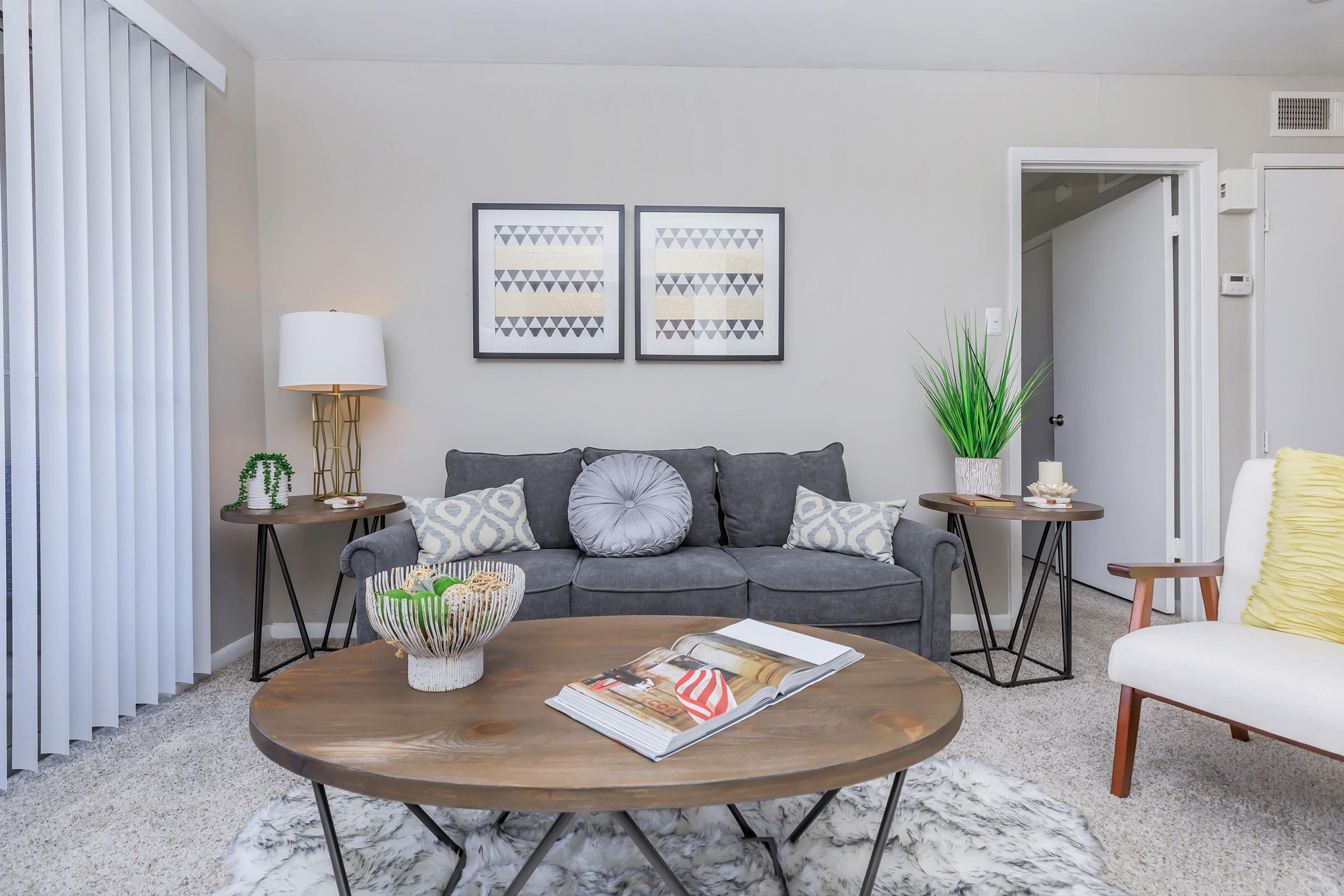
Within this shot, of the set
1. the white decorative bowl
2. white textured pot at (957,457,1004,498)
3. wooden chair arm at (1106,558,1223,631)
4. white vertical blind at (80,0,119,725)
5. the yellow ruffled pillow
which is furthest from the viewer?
white textured pot at (957,457,1004,498)

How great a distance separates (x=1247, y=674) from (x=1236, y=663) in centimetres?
3

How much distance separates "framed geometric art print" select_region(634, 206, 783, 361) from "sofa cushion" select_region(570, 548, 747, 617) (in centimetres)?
115

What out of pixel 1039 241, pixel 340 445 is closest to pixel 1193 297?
pixel 1039 241

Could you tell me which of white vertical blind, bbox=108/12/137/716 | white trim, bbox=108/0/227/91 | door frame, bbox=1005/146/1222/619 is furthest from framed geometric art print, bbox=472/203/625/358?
door frame, bbox=1005/146/1222/619

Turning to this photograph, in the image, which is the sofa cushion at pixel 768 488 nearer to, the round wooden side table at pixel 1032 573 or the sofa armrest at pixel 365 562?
the round wooden side table at pixel 1032 573

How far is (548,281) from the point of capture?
305cm

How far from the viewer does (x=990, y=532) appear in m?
3.15

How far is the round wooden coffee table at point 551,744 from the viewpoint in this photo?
0.86m

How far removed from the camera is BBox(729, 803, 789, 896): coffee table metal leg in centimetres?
129

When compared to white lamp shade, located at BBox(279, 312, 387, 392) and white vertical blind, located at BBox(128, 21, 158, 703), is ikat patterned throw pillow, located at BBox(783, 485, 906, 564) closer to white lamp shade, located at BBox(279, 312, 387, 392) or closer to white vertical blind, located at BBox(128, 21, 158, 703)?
white lamp shade, located at BBox(279, 312, 387, 392)

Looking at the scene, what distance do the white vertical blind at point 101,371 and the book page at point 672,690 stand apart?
173cm

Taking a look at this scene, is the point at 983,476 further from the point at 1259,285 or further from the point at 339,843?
the point at 339,843

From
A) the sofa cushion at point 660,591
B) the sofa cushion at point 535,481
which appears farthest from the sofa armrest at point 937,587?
the sofa cushion at point 535,481

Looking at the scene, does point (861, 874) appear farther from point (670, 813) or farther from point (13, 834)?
point (13, 834)
